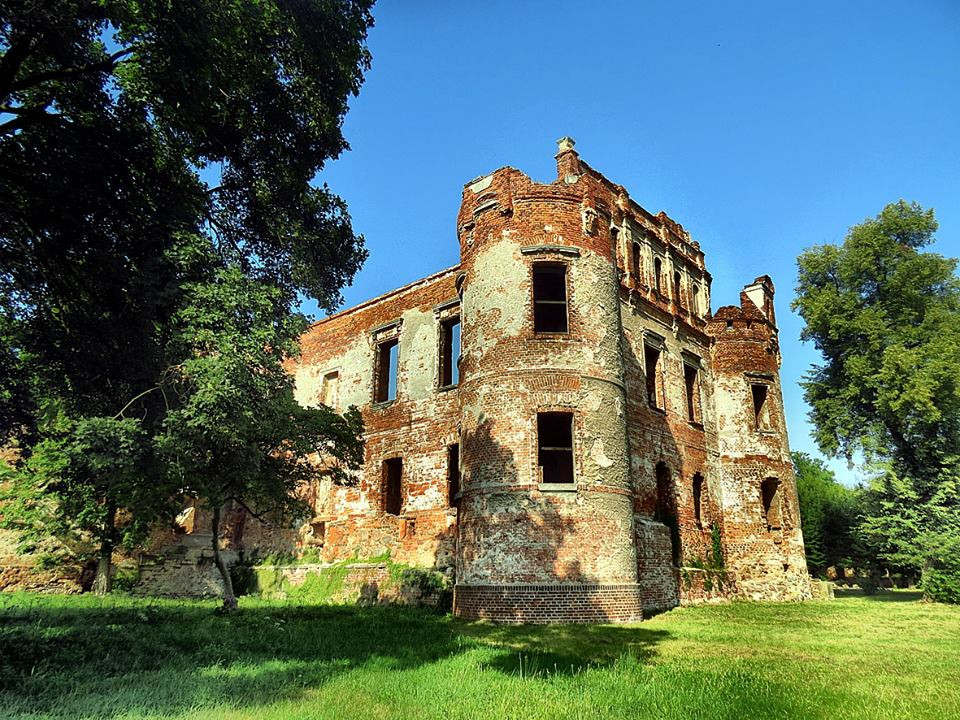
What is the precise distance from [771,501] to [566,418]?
9.79m

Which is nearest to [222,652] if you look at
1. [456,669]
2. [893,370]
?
[456,669]

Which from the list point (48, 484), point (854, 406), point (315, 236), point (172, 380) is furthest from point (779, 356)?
point (48, 484)

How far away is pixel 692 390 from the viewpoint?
20266 mm

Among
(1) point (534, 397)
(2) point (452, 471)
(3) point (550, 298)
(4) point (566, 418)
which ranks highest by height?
(3) point (550, 298)

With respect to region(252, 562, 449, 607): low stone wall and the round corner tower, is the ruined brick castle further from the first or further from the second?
region(252, 562, 449, 607): low stone wall

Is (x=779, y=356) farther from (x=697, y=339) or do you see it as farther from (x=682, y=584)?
(x=682, y=584)

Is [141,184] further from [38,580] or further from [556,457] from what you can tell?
[38,580]

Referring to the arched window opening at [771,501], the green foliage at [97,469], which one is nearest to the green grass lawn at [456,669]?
the green foliage at [97,469]

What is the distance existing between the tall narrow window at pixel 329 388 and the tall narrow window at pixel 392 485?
3.96 metres

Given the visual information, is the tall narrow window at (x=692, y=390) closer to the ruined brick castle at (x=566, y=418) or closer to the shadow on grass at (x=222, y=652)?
the ruined brick castle at (x=566, y=418)

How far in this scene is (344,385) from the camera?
21.2 meters

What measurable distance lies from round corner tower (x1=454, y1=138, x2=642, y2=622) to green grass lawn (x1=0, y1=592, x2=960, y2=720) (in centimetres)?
108

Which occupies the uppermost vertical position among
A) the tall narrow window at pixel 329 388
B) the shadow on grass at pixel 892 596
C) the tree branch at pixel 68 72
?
the tree branch at pixel 68 72

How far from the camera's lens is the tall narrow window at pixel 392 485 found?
18.6 m
